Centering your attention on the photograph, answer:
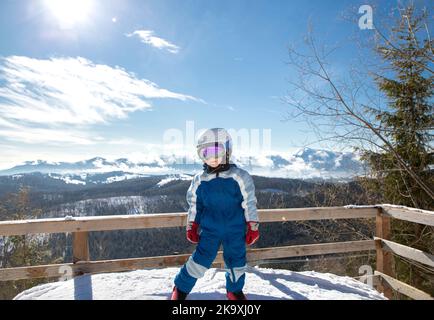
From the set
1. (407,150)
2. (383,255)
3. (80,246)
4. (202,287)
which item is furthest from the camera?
(407,150)

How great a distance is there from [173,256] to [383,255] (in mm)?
2518

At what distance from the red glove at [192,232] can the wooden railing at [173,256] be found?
0.59 meters

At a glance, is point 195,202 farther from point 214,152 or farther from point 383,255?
point 383,255

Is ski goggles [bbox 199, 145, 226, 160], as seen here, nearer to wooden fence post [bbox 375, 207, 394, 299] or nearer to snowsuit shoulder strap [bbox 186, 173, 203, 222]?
snowsuit shoulder strap [bbox 186, 173, 203, 222]

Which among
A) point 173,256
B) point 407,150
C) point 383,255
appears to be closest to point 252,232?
point 173,256

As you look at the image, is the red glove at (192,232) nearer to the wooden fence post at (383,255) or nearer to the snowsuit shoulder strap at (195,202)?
the snowsuit shoulder strap at (195,202)

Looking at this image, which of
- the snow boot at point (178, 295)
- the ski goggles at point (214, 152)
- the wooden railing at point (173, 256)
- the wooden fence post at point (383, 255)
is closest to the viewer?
the snow boot at point (178, 295)

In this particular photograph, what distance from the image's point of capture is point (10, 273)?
9.19 ft

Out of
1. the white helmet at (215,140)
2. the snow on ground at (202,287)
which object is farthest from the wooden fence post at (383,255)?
the white helmet at (215,140)

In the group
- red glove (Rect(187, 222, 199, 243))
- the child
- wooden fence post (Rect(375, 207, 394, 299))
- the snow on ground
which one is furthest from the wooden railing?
the child

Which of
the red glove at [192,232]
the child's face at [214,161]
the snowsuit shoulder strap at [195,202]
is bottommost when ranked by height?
the red glove at [192,232]

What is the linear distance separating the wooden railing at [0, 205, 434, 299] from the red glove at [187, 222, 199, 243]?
0.59 meters

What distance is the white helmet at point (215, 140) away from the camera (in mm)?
2451

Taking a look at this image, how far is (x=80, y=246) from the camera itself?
2.93m
